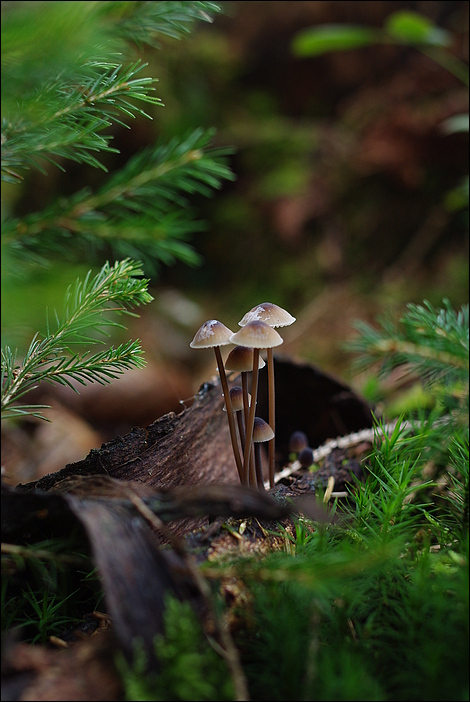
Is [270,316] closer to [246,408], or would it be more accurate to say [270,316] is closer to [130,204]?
[246,408]

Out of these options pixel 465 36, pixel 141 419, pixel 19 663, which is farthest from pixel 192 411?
pixel 465 36

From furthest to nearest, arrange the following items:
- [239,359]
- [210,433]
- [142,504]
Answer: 1. [210,433]
2. [239,359]
3. [142,504]

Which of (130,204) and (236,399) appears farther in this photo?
(130,204)

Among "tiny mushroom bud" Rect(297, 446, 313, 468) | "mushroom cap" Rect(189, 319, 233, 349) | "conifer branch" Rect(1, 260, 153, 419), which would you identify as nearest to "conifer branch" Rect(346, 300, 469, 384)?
"tiny mushroom bud" Rect(297, 446, 313, 468)

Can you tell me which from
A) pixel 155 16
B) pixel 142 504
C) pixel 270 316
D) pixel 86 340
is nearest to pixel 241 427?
pixel 270 316

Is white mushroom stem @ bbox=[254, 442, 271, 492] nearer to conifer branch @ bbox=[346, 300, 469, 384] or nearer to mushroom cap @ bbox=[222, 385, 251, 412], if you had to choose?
mushroom cap @ bbox=[222, 385, 251, 412]

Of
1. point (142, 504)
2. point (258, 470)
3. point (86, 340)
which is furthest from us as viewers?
point (258, 470)

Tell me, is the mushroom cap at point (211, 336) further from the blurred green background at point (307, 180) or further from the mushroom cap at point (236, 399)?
the blurred green background at point (307, 180)

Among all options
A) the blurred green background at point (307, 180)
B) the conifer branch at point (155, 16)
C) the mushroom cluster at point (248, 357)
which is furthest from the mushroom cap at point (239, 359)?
the blurred green background at point (307, 180)
